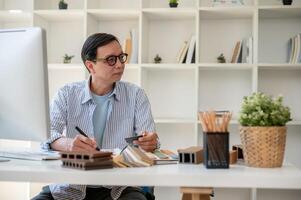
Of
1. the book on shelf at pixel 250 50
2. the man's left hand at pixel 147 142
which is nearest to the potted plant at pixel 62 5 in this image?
the book on shelf at pixel 250 50

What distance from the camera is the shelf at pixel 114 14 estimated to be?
3307 millimetres

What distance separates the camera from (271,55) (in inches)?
137

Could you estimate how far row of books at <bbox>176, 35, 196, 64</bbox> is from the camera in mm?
3297

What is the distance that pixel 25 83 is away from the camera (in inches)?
53.4

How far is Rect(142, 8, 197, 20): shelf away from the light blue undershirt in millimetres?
1366

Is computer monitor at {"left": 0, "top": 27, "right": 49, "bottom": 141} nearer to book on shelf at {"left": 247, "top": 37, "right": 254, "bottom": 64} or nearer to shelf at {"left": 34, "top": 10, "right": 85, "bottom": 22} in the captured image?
shelf at {"left": 34, "top": 10, "right": 85, "bottom": 22}

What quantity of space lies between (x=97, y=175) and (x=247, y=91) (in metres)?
2.61

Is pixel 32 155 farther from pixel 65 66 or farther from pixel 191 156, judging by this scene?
pixel 65 66

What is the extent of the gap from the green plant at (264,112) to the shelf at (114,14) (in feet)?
6.88

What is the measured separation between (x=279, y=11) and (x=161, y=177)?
100 inches

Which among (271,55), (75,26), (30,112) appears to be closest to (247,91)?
(271,55)

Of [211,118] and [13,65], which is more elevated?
[13,65]

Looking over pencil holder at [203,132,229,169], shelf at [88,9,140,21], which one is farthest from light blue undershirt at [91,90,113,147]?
shelf at [88,9,140,21]

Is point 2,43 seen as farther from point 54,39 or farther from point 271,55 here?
point 271,55
